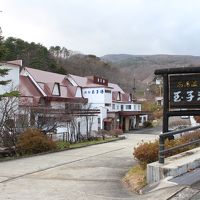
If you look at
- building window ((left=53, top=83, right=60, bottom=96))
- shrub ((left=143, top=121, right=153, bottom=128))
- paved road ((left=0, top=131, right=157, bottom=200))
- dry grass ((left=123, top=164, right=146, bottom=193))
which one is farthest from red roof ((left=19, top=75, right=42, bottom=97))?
dry grass ((left=123, top=164, right=146, bottom=193))

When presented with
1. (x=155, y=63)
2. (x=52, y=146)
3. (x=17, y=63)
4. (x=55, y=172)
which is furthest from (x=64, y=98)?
(x=155, y=63)

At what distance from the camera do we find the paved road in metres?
10.0

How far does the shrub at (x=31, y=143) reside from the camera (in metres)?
22.0

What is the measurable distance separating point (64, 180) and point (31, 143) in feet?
33.2

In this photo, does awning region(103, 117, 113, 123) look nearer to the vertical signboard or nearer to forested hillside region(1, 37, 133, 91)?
forested hillside region(1, 37, 133, 91)

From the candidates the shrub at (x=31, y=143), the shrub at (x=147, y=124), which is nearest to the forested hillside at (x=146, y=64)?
the shrub at (x=147, y=124)

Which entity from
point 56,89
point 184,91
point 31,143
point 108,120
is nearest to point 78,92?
point 56,89

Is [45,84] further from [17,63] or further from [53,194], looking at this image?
[53,194]

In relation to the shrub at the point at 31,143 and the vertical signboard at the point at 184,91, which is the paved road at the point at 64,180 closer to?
the vertical signboard at the point at 184,91

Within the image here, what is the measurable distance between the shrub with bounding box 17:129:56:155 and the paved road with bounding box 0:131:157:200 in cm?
417

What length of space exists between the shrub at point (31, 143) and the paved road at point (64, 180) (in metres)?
4.17

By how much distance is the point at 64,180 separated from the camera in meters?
12.4

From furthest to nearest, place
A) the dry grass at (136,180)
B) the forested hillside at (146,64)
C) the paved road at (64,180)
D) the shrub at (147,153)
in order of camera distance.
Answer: the forested hillside at (146,64)
the shrub at (147,153)
the dry grass at (136,180)
the paved road at (64,180)

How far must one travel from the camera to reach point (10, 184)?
11.7 metres
